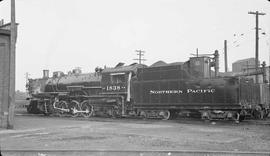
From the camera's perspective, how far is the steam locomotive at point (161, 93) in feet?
66.2

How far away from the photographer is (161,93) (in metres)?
22.4

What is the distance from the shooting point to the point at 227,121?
67.9 ft

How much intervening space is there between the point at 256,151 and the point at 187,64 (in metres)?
12.5

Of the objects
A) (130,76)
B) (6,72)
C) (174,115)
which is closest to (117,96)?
(130,76)

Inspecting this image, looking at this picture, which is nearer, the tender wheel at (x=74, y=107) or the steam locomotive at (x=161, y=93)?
the steam locomotive at (x=161, y=93)

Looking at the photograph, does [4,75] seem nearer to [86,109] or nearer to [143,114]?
[143,114]

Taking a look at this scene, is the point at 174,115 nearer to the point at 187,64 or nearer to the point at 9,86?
the point at 187,64

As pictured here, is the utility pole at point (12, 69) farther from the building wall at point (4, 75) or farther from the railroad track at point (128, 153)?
the railroad track at point (128, 153)

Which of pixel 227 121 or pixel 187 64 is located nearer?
pixel 227 121

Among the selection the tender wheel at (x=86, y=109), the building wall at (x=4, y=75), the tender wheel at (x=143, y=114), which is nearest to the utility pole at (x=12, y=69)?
the building wall at (x=4, y=75)

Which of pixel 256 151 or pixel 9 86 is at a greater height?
pixel 9 86

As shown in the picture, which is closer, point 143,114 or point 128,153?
point 128,153

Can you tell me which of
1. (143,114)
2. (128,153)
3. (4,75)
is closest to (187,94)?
(143,114)

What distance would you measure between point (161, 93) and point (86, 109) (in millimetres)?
7035
